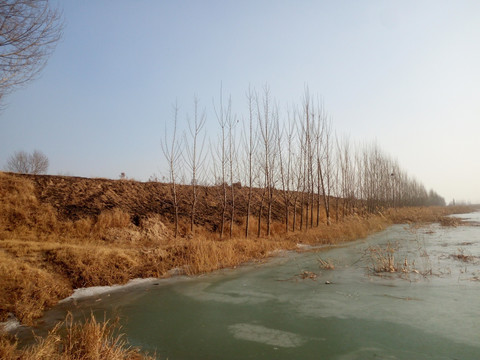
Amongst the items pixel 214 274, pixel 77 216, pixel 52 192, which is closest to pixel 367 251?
pixel 214 274

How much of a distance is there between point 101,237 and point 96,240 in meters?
0.44

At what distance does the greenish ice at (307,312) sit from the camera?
13.5 feet

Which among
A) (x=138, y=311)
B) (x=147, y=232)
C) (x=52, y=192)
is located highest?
(x=52, y=192)

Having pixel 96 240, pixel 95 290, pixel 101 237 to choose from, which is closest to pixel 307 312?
pixel 95 290

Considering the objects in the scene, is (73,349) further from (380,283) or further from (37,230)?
(37,230)

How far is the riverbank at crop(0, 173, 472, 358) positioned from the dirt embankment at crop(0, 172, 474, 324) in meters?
0.03

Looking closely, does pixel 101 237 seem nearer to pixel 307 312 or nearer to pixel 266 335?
pixel 307 312

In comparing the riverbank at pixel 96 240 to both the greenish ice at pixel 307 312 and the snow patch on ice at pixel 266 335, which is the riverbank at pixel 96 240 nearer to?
the greenish ice at pixel 307 312

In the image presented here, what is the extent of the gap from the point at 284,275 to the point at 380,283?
7.69 ft

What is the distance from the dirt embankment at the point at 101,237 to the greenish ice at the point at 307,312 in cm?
74

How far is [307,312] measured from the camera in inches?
217

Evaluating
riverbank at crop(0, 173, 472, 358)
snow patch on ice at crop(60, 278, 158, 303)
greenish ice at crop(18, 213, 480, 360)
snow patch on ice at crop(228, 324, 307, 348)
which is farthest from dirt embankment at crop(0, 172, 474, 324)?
snow patch on ice at crop(228, 324, 307, 348)

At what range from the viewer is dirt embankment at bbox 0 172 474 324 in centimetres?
722

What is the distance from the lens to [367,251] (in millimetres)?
11242
